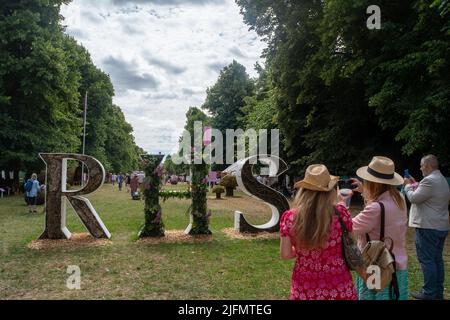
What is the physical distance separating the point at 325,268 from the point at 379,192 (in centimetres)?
114

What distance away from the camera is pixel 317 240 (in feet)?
10.5

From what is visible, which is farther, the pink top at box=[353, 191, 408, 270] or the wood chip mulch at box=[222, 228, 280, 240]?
the wood chip mulch at box=[222, 228, 280, 240]

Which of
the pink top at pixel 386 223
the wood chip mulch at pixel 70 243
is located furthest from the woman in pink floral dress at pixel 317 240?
the wood chip mulch at pixel 70 243

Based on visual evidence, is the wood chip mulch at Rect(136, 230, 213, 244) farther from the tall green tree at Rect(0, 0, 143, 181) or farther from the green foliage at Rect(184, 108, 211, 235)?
the tall green tree at Rect(0, 0, 143, 181)

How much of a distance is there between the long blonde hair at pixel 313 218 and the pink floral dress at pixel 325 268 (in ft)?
0.32

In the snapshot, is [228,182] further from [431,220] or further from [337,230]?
[337,230]

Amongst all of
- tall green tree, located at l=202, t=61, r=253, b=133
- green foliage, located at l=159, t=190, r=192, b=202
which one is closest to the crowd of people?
green foliage, located at l=159, t=190, r=192, b=202

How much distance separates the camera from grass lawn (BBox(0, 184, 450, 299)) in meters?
6.90

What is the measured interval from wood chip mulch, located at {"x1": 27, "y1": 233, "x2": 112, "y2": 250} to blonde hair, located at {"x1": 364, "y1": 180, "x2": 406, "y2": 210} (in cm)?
856

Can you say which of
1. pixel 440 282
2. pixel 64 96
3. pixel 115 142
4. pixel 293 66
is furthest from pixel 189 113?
pixel 440 282

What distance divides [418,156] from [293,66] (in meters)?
8.19

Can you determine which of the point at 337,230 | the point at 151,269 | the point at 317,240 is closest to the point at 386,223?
the point at 337,230

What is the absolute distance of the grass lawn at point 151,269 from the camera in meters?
6.90

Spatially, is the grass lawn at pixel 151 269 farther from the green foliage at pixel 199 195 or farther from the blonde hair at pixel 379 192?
the blonde hair at pixel 379 192
